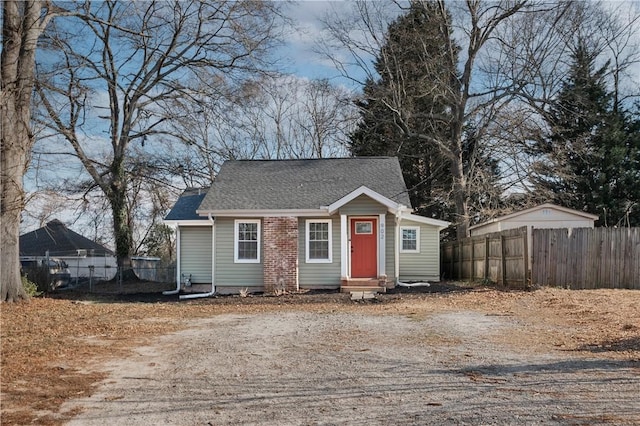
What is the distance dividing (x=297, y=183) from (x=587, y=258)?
9.66m

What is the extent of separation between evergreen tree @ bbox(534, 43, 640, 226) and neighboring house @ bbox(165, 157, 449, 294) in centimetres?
1307

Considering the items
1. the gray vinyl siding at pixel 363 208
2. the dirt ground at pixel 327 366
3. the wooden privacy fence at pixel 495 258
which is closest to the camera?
the dirt ground at pixel 327 366

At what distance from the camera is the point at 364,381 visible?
5879 millimetres

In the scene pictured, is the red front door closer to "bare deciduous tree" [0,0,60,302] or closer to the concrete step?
the concrete step

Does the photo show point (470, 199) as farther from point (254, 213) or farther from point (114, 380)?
point (114, 380)

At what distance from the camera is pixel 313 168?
2120 cm

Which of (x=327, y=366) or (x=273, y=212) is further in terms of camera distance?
(x=273, y=212)

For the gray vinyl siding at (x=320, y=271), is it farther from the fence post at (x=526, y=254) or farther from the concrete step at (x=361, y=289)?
the fence post at (x=526, y=254)

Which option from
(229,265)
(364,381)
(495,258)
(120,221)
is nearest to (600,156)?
(495,258)

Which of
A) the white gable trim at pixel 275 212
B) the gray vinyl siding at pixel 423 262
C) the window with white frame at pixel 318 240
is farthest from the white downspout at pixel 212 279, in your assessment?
the gray vinyl siding at pixel 423 262

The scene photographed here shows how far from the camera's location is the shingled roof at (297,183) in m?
18.3

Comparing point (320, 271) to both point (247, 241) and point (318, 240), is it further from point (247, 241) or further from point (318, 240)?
point (247, 241)

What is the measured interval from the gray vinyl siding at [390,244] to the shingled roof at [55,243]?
2672cm

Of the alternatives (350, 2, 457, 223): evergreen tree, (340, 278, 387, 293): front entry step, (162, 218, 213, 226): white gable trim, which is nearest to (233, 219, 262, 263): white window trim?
(162, 218, 213, 226): white gable trim
